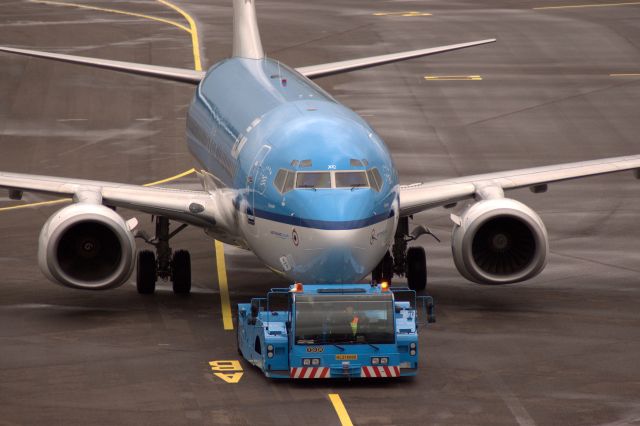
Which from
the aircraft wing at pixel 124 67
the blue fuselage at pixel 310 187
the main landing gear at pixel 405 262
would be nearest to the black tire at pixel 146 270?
the blue fuselage at pixel 310 187

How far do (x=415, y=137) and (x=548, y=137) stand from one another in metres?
5.09


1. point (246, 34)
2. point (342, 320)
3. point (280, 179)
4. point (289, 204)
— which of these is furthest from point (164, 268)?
point (342, 320)

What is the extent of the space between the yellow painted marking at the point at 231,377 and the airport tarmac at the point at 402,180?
0.22 m

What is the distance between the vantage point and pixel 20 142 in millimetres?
61656

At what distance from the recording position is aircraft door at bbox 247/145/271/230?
35094mm

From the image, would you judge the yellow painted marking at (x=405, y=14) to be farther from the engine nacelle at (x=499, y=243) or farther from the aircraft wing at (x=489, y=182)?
the engine nacelle at (x=499, y=243)

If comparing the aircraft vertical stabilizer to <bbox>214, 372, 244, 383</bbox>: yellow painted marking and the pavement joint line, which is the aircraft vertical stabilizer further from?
the pavement joint line

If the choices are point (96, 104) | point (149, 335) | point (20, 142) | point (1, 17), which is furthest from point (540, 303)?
point (1, 17)

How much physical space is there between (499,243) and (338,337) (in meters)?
8.05

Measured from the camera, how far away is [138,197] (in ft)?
127

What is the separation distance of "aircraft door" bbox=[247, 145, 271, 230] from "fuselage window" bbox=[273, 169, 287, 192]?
360 millimetres

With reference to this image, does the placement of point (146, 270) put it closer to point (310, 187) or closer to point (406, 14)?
point (310, 187)

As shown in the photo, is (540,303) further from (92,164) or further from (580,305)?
(92,164)

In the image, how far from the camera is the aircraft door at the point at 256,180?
115 ft
